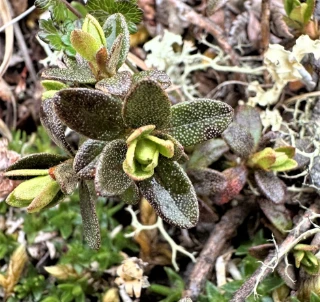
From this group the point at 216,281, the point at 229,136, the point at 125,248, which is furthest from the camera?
the point at 125,248

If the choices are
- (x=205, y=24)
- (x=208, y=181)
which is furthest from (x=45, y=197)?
(x=205, y=24)

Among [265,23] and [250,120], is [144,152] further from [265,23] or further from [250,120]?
[265,23]

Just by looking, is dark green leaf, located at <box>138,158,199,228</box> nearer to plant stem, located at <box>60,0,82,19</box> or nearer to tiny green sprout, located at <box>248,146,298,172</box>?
tiny green sprout, located at <box>248,146,298,172</box>

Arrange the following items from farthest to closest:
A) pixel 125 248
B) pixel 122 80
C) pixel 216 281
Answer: pixel 125 248
pixel 216 281
pixel 122 80

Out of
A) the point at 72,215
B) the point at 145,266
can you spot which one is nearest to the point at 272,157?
the point at 145,266

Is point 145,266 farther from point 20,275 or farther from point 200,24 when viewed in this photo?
point 200,24

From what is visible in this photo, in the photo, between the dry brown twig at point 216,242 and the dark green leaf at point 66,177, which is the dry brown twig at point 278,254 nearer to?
the dry brown twig at point 216,242

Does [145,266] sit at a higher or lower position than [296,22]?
lower
